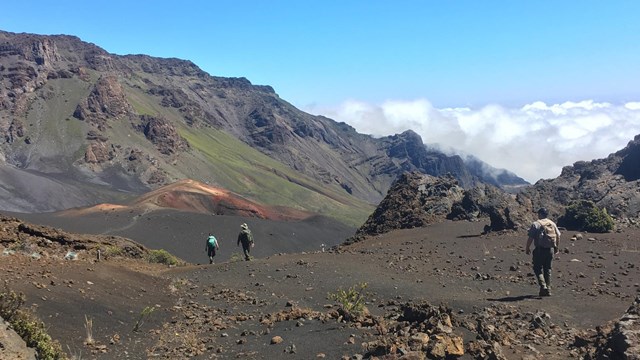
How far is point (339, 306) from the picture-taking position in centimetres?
988

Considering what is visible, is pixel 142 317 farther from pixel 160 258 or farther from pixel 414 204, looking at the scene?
pixel 414 204

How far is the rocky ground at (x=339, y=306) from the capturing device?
22.6ft

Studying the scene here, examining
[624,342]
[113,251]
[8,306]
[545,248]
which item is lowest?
[113,251]

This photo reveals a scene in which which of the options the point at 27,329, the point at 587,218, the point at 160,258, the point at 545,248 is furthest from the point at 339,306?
the point at 587,218

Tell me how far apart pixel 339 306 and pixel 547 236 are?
4587 mm

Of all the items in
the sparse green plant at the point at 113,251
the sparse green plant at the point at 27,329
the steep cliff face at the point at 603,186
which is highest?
the steep cliff face at the point at 603,186

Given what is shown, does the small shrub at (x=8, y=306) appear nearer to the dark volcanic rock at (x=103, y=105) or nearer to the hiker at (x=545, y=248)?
the hiker at (x=545, y=248)

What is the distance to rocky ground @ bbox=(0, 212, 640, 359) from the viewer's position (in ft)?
22.6

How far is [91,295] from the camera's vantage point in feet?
32.0

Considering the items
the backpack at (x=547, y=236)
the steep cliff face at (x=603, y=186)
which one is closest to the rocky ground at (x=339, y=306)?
the backpack at (x=547, y=236)

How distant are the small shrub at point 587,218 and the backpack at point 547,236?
1051 centimetres

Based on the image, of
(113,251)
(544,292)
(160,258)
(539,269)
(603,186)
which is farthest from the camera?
(603,186)

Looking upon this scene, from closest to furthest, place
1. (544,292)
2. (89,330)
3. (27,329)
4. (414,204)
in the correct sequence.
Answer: (27,329) < (89,330) < (544,292) < (414,204)

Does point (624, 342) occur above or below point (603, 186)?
below
